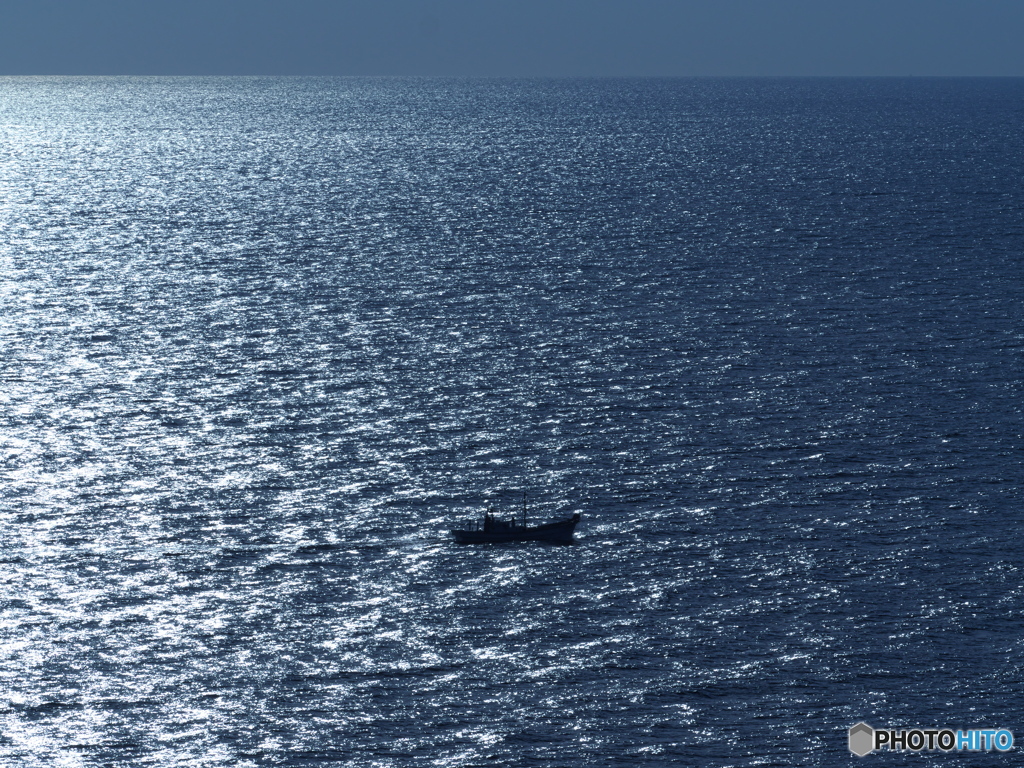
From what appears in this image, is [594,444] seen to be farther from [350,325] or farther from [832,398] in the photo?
[350,325]

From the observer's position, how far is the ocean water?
6325 centimetres

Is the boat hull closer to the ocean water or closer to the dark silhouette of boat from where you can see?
the dark silhouette of boat

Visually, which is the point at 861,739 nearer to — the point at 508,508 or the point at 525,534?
the point at 525,534

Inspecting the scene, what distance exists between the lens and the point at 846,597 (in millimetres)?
73562

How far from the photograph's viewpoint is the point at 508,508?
86.4 metres

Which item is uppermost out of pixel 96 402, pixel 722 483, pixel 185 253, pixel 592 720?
pixel 185 253

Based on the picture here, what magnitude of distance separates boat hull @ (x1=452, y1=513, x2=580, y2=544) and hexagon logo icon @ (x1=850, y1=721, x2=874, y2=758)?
2396 cm

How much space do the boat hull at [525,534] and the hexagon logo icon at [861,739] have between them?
23960 mm

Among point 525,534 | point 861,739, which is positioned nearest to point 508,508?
point 525,534

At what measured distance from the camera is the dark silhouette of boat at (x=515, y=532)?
80.7m

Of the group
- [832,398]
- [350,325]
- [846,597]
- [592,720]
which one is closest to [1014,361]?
[832,398]

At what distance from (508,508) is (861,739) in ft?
101

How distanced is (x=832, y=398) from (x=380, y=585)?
146 feet

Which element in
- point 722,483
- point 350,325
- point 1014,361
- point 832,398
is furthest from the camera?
point 350,325
